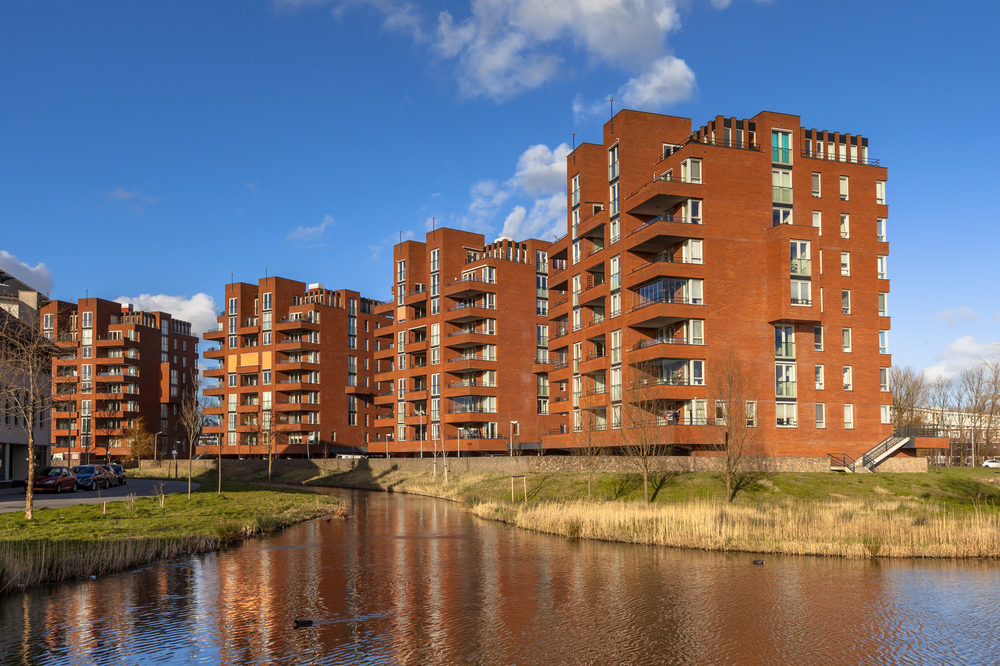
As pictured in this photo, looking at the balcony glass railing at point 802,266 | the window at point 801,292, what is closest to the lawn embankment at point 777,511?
the window at point 801,292

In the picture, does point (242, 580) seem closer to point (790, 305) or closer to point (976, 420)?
point (790, 305)

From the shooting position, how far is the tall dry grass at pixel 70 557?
21375 mm

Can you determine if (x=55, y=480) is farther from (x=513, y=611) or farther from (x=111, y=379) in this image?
(x=111, y=379)

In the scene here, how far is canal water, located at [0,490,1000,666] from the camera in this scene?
16.3 meters

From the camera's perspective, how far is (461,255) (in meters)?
98.2

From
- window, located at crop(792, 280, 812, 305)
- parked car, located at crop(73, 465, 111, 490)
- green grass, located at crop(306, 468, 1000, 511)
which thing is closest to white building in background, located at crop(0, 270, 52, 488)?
parked car, located at crop(73, 465, 111, 490)

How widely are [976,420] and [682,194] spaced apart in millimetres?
59993

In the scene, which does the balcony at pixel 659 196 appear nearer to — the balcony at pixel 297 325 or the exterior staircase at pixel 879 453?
the exterior staircase at pixel 879 453

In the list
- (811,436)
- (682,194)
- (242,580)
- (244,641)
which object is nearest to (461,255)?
(682,194)

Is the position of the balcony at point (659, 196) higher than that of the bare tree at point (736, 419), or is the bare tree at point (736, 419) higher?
the balcony at point (659, 196)

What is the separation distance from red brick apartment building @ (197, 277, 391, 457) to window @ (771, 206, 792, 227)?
72.4 metres

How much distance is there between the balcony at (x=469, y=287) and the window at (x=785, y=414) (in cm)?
4282

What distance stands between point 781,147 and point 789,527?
38813mm

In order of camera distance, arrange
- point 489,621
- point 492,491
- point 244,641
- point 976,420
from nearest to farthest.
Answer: point 244,641, point 489,621, point 492,491, point 976,420
